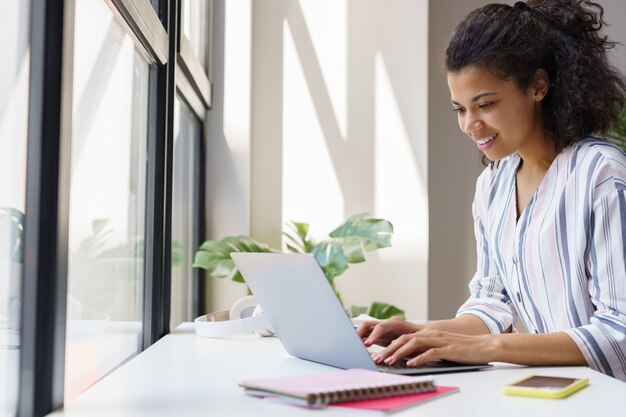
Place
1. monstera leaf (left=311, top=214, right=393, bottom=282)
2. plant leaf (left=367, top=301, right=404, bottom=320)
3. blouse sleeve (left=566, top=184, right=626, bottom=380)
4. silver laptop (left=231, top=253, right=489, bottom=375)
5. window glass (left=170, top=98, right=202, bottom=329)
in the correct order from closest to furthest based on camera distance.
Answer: silver laptop (left=231, top=253, right=489, bottom=375), blouse sleeve (left=566, top=184, right=626, bottom=380), window glass (left=170, top=98, right=202, bottom=329), monstera leaf (left=311, top=214, right=393, bottom=282), plant leaf (left=367, top=301, right=404, bottom=320)

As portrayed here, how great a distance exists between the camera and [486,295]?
155 cm

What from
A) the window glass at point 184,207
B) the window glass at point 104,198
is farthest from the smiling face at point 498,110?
the window glass at point 184,207

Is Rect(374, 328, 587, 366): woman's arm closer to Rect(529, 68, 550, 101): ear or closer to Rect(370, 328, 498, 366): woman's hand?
Rect(370, 328, 498, 366): woman's hand

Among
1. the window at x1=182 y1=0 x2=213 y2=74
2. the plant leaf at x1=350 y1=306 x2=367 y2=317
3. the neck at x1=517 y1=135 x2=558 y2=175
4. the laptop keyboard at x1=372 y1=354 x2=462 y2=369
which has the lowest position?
the plant leaf at x1=350 y1=306 x2=367 y2=317

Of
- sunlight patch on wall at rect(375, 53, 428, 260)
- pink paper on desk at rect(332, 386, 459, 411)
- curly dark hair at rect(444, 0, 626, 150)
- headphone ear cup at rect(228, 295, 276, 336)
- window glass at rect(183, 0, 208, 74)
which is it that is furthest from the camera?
sunlight patch on wall at rect(375, 53, 428, 260)

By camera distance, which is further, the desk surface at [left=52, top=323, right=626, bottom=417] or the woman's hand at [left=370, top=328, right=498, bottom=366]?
the woman's hand at [left=370, top=328, right=498, bottom=366]

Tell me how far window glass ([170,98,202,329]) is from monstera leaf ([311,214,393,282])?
510mm

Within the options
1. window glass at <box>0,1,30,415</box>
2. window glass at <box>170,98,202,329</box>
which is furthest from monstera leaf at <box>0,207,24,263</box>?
window glass at <box>170,98,202,329</box>

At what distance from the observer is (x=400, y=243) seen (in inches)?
132

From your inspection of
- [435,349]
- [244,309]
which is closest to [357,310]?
[244,309]

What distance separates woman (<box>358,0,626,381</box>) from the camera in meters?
1.20

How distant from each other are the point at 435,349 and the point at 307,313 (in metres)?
0.19

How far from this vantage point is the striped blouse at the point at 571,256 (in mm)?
1188

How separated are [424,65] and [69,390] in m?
2.60
